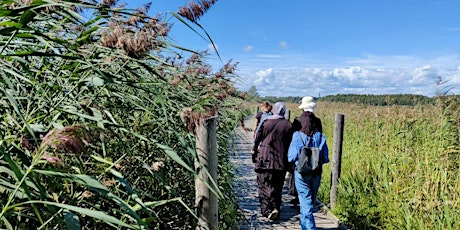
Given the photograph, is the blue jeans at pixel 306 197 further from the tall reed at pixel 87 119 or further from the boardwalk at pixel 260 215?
the tall reed at pixel 87 119

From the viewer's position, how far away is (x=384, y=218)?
4816 millimetres

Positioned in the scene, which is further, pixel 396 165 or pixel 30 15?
pixel 396 165

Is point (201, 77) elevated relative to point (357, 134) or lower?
elevated

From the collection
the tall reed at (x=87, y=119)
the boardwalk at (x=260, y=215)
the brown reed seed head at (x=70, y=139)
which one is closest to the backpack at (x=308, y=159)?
the boardwalk at (x=260, y=215)

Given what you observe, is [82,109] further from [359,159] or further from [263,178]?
[359,159]

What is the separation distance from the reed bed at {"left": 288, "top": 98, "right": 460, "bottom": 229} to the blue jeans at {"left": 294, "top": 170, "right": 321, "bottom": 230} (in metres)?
0.65

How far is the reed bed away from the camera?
4.16 metres

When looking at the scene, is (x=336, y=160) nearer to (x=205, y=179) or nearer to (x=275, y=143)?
(x=275, y=143)

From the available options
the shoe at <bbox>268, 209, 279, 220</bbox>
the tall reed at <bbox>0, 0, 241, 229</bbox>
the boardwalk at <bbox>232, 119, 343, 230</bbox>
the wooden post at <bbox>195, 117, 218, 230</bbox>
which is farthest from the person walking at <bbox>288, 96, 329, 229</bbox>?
the wooden post at <bbox>195, 117, 218, 230</bbox>

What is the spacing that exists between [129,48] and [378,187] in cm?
483

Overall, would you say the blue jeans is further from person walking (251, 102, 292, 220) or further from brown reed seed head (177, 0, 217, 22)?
brown reed seed head (177, 0, 217, 22)

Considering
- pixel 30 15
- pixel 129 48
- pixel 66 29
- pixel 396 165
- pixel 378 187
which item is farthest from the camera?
pixel 396 165

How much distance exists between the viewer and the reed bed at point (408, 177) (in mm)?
4160

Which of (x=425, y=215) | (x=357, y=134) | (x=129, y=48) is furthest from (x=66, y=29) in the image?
(x=357, y=134)
